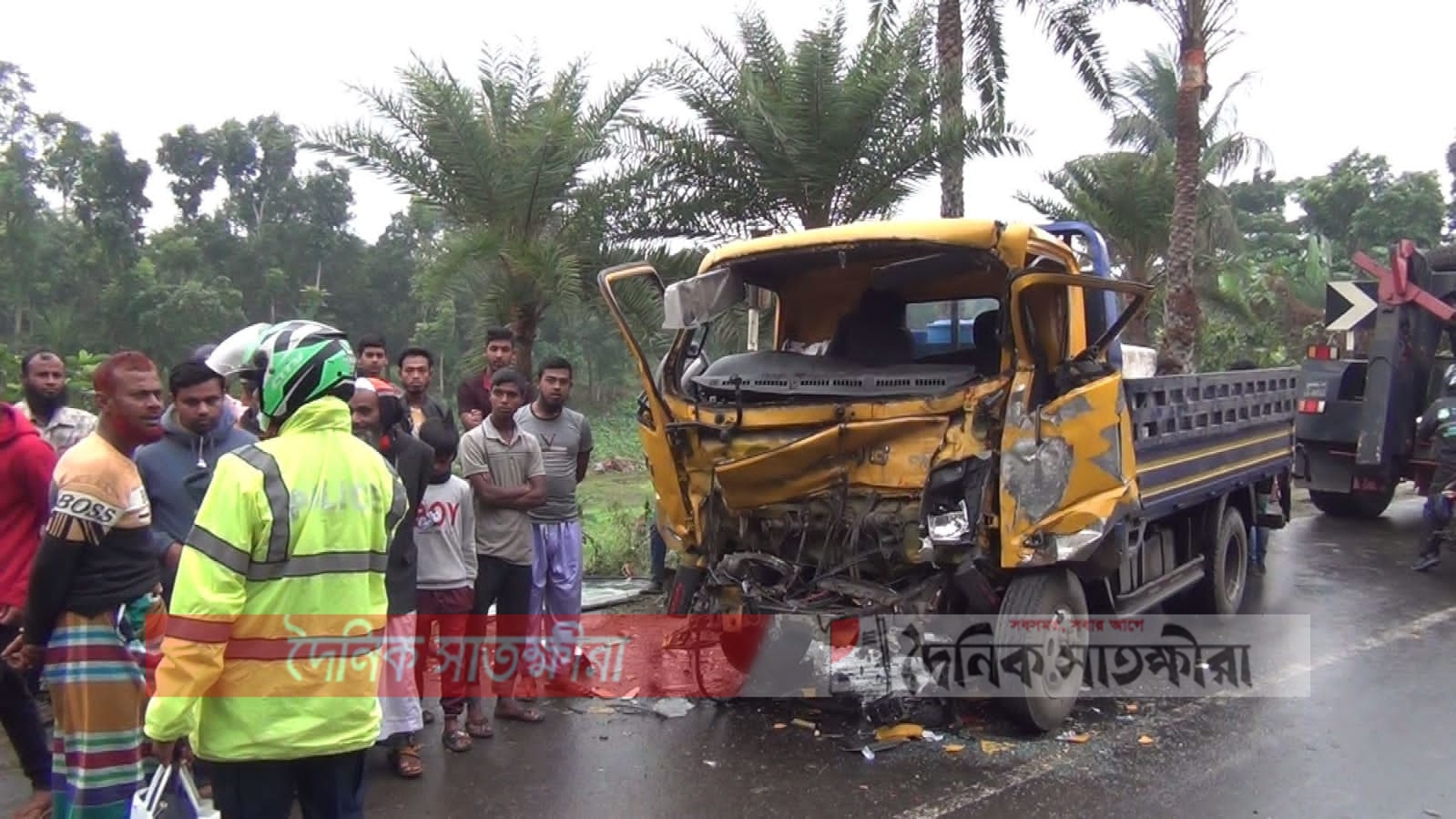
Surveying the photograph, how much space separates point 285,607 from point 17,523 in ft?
6.39

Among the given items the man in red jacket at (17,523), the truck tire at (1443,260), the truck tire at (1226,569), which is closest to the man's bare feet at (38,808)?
the man in red jacket at (17,523)

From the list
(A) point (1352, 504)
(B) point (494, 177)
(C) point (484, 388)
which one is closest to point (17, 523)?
(C) point (484, 388)

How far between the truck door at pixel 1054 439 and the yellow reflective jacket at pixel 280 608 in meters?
2.91

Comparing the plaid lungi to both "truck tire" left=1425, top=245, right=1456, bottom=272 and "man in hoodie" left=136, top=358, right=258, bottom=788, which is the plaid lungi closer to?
"man in hoodie" left=136, top=358, right=258, bottom=788

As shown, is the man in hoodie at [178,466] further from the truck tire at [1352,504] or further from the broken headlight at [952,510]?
the truck tire at [1352,504]

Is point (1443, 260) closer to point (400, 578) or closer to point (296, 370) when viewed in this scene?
point (400, 578)

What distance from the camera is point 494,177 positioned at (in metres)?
9.25

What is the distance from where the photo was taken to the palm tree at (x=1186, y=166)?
12.1 metres

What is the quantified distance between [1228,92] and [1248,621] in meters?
15.5

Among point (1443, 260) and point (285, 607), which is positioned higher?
point (1443, 260)

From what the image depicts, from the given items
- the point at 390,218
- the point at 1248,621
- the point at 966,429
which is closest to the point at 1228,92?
the point at 1248,621

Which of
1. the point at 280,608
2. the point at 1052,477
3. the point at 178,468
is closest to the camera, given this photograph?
the point at 280,608

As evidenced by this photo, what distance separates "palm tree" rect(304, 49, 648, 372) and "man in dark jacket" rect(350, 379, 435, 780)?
14.2 feet

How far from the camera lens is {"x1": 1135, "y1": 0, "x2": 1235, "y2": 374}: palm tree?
12086 millimetres
